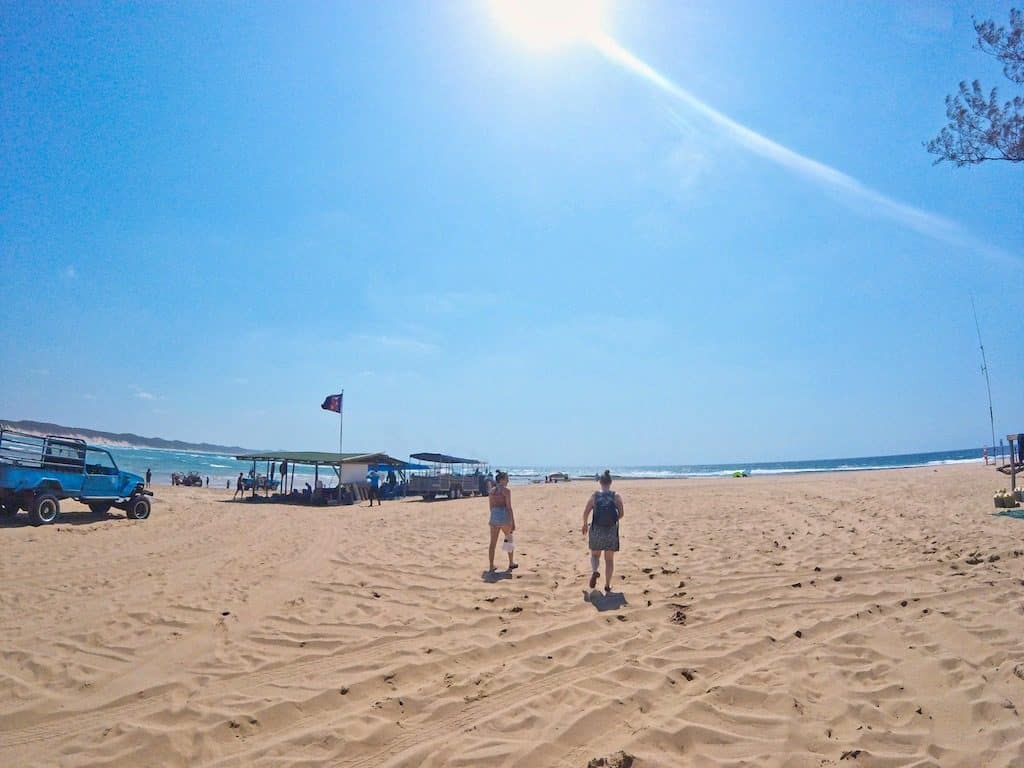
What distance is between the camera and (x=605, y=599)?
22.2ft

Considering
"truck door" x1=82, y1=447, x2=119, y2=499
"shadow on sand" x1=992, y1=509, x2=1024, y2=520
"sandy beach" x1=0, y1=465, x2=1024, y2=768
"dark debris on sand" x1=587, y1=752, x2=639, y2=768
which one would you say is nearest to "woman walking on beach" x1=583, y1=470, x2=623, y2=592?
"sandy beach" x1=0, y1=465, x2=1024, y2=768

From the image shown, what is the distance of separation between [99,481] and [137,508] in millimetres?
1490

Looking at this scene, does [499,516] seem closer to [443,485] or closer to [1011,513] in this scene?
[1011,513]

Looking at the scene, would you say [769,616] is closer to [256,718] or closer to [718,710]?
[718,710]

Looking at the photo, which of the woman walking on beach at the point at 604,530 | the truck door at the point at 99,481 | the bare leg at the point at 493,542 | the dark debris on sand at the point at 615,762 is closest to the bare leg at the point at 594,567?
the woman walking on beach at the point at 604,530

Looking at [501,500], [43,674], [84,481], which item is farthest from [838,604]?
[84,481]

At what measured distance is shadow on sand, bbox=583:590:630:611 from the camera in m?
6.48

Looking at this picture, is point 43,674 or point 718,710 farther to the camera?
point 43,674

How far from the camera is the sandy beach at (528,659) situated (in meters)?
3.58

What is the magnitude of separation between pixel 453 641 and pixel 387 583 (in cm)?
273

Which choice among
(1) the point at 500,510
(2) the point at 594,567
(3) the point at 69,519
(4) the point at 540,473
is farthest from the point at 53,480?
(4) the point at 540,473

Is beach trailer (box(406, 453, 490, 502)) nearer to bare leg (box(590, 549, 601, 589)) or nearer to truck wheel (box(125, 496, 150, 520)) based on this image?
truck wheel (box(125, 496, 150, 520))

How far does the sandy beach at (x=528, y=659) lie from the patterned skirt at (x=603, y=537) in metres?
0.59

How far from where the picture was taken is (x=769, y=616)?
5.96 meters
